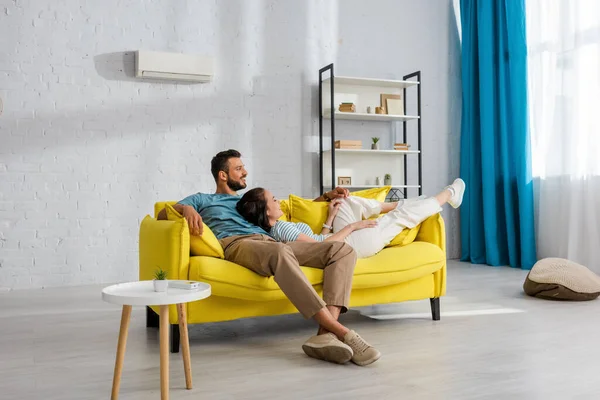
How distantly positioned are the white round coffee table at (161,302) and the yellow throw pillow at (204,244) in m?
0.58

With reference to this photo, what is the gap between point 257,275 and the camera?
284 centimetres

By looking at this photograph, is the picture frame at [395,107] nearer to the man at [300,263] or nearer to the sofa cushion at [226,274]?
the man at [300,263]

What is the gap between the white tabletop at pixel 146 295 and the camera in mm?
1987

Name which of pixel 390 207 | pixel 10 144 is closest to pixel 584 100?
pixel 390 207

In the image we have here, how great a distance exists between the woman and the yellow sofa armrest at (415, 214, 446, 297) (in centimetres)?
6

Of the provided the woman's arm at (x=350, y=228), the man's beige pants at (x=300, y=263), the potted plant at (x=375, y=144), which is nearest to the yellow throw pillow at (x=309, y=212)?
the woman's arm at (x=350, y=228)

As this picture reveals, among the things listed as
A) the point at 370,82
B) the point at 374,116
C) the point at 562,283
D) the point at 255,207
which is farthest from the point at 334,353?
the point at 370,82

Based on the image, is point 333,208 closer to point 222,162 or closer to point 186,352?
point 222,162

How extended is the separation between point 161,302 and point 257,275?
0.87 meters

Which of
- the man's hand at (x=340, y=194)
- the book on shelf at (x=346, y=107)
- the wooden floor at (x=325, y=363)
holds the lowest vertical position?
the wooden floor at (x=325, y=363)

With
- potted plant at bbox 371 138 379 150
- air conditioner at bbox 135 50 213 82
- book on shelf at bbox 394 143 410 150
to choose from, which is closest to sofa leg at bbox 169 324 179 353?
air conditioner at bbox 135 50 213 82

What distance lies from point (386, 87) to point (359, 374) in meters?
3.98

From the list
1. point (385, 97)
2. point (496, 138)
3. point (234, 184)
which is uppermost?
point (385, 97)

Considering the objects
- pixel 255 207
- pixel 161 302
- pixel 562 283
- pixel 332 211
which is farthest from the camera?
pixel 562 283
